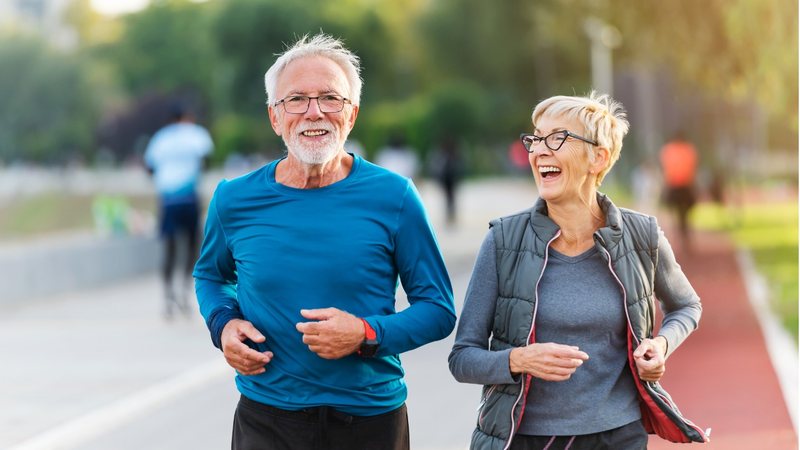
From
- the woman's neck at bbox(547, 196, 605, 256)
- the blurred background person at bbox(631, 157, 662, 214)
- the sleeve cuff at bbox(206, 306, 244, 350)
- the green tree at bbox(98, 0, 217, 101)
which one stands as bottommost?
the sleeve cuff at bbox(206, 306, 244, 350)

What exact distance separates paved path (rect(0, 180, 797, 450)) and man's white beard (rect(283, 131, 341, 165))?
3.78 meters

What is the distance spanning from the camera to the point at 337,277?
3992 mm

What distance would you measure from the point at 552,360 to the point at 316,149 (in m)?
0.82

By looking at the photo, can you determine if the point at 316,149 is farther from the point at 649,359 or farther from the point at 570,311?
the point at 649,359

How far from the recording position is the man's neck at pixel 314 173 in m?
4.12

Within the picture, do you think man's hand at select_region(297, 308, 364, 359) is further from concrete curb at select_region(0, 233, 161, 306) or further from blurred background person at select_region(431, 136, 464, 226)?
blurred background person at select_region(431, 136, 464, 226)

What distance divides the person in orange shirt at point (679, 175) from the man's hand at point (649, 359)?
56.5 ft

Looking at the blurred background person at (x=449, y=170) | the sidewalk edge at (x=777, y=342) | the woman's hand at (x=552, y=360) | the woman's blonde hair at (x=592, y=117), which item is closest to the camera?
the woman's hand at (x=552, y=360)

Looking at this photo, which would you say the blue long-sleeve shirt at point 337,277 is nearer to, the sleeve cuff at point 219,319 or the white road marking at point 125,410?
the sleeve cuff at point 219,319

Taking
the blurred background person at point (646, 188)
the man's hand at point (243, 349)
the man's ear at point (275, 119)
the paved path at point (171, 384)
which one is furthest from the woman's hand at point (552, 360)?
the blurred background person at point (646, 188)

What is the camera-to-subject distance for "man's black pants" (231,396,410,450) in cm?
406

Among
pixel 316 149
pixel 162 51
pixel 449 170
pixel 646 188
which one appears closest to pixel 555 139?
pixel 316 149

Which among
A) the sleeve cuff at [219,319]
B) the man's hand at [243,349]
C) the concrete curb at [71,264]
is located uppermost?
the concrete curb at [71,264]

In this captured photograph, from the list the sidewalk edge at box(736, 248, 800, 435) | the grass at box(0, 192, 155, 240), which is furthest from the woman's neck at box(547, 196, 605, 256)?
the grass at box(0, 192, 155, 240)
